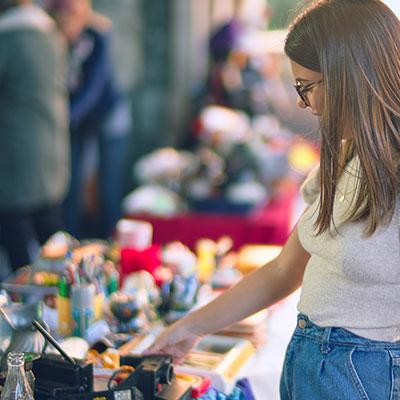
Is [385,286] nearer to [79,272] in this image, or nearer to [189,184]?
[79,272]

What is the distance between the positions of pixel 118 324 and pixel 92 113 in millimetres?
2706

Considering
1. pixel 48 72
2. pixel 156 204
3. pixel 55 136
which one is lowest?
pixel 156 204

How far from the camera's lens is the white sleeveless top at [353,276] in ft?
4.01

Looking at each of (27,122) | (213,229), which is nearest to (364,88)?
(213,229)

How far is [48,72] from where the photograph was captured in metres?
3.29

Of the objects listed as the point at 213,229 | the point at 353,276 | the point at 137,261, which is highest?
the point at 353,276

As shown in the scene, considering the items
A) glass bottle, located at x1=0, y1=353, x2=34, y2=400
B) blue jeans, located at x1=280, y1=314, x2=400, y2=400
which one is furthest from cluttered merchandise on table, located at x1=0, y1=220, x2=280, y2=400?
blue jeans, located at x1=280, y1=314, x2=400, y2=400

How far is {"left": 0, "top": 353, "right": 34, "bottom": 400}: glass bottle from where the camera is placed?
1.21m

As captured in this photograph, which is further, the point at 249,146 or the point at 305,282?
the point at 249,146

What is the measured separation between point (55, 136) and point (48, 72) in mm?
304

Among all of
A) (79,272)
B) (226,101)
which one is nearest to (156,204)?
(79,272)

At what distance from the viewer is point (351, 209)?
1269 mm

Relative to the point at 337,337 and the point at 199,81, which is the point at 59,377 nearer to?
the point at 337,337

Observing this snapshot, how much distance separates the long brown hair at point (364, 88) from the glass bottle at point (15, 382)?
0.58 m
